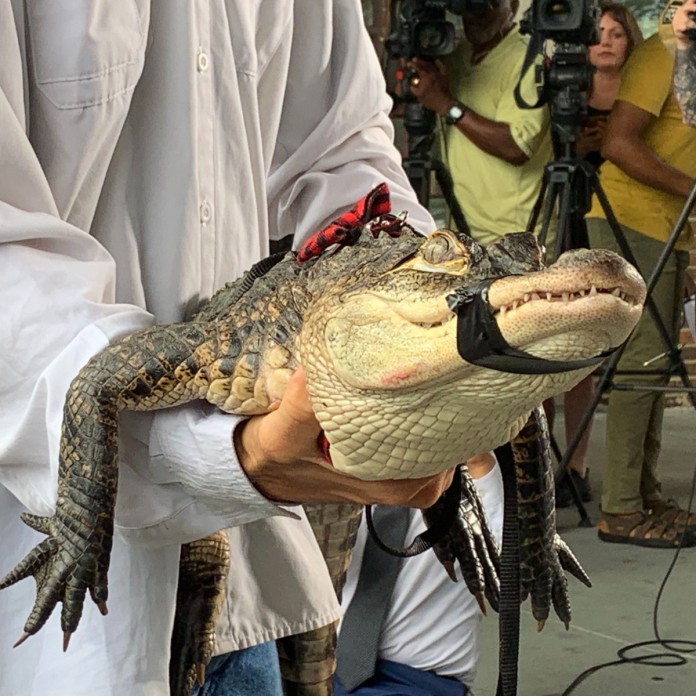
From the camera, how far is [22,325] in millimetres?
823

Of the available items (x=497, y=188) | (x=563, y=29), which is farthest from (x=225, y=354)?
(x=497, y=188)

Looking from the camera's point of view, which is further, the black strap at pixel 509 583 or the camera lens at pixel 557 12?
the camera lens at pixel 557 12

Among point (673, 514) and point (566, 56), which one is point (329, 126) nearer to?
point (566, 56)

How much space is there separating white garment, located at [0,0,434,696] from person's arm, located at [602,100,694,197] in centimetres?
261

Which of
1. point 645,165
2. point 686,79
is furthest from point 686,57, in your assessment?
point 645,165

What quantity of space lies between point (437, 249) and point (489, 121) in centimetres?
308

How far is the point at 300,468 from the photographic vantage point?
75 cm

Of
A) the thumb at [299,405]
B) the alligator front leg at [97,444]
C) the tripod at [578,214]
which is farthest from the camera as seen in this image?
the tripod at [578,214]

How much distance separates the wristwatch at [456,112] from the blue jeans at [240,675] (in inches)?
110

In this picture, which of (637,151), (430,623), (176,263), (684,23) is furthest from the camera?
(637,151)

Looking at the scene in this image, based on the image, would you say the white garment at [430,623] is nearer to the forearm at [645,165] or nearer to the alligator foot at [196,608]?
the alligator foot at [196,608]

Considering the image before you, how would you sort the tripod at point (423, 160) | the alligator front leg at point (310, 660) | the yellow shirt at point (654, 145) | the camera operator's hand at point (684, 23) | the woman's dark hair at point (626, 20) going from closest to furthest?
the alligator front leg at point (310, 660), the camera operator's hand at point (684, 23), the yellow shirt at point (654, 145), the tripod at point (423, 160), the woman's dark hair at point (626, 20)

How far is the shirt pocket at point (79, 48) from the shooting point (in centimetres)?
88

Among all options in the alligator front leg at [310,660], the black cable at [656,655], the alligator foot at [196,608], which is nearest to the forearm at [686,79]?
the black cable at [656,655]
